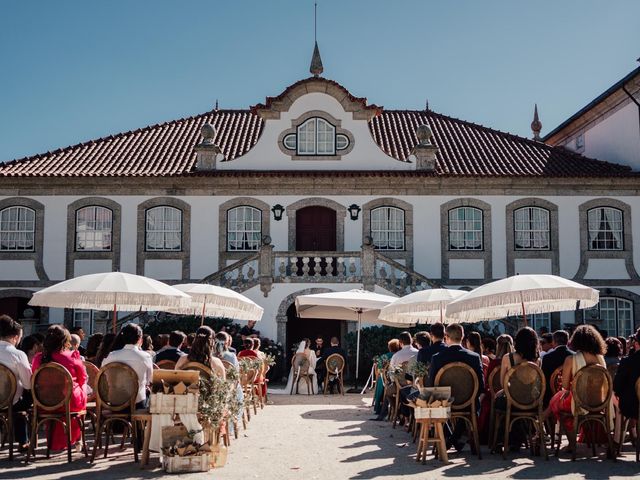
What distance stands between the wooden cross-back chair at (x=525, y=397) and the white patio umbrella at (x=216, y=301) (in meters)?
6.40

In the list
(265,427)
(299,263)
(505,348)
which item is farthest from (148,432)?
(299,263)

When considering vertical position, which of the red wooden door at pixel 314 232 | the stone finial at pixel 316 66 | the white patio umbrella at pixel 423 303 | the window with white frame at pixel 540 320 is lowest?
the window with white frame at pixel 540 320

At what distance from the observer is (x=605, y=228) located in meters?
23.4

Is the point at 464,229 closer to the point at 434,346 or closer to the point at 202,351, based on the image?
the point at 434,346

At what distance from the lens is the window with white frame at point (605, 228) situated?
2331cm

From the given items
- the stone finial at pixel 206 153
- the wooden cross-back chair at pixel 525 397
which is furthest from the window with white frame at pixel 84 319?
the wooden cross-back chair at pixel 525 397

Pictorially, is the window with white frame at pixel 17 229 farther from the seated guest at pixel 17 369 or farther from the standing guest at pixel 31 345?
the seated guest at pixel 17 369

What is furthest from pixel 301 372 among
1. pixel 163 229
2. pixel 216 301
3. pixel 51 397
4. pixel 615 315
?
pixel 615 315

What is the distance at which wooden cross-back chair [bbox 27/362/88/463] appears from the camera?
327 inches

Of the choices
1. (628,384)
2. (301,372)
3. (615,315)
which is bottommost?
(301,372)

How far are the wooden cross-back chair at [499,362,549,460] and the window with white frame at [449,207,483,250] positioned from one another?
47.8 feet

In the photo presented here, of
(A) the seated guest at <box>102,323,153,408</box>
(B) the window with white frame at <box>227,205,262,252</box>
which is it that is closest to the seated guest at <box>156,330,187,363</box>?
(A) the seated guest at <box>102,323,153,408</box>

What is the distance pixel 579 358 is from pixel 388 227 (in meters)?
14.7

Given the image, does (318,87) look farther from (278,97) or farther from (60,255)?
(60,255)
